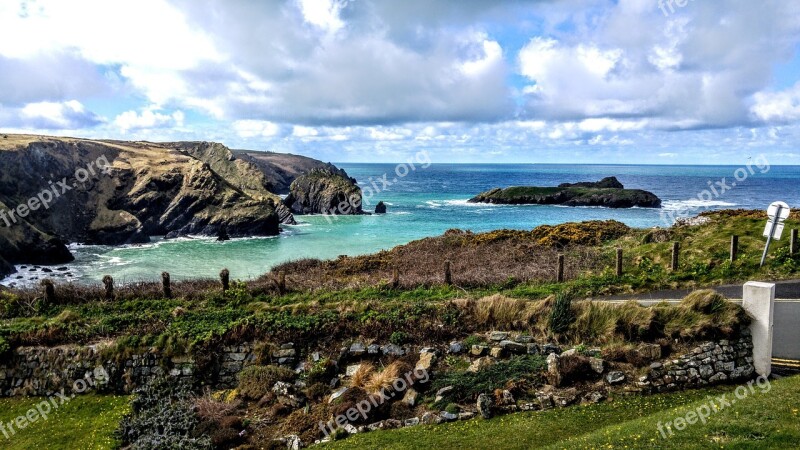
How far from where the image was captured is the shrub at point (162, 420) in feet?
44.9

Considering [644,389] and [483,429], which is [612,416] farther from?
[483,429]

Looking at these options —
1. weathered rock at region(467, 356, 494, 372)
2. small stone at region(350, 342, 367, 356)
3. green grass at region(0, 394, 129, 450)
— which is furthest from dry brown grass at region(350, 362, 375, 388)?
green grass at region(0, 394, 129, 450)

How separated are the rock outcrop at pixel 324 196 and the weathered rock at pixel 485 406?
7876cm

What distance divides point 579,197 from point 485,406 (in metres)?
100

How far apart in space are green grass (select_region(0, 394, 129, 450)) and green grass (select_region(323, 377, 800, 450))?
24.3 feet

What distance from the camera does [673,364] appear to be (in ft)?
48.2

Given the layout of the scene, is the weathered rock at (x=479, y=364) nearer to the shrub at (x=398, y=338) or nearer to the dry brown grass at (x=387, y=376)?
the dry brown grass at (x=387, y=376)

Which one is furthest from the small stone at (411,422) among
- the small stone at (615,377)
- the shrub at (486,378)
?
the small stone at (615,377)

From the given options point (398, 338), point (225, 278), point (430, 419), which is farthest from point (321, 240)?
point (430, 419)

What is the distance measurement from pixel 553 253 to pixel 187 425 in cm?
2453

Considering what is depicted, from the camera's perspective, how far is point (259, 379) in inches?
642

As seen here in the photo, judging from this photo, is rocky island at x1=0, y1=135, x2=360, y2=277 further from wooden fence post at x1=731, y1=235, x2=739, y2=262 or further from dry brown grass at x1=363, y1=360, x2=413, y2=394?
wooden fence post at x1=731, y1=235, x2=739, y2=262

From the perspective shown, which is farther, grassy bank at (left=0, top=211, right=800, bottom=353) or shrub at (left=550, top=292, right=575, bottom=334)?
grassy bank at (left=0, top=211, right=800, bottom=353)

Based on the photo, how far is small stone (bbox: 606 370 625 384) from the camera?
46.5ft
